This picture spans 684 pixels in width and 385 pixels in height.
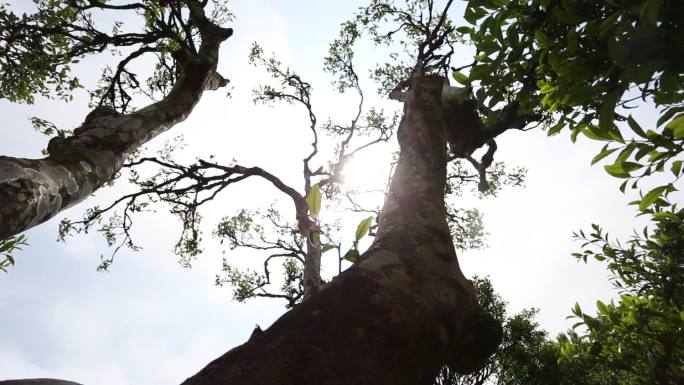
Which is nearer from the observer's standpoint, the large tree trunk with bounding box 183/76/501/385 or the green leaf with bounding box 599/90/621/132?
the large tree trunk with bounding box 183/76/501/385

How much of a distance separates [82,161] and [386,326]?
11.8 feet

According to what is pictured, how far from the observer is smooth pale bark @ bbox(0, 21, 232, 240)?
8.14 feet

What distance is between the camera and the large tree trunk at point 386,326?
0.88 metres

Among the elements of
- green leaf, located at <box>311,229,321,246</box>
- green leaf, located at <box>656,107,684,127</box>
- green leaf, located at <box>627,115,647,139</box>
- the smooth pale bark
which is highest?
the smooth pale bark

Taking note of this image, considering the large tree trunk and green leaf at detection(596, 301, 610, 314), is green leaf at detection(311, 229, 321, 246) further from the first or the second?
green leaf at detection(596, 301, 610, 314)

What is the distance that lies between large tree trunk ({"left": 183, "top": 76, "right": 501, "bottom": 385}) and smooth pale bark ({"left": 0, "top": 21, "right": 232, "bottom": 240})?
8.28ft

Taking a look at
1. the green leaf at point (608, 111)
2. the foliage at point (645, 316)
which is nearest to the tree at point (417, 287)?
the green leaf at point (608, 111)

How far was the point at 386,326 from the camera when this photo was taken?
109 centimetres

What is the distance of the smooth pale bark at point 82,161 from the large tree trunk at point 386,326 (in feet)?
8.28

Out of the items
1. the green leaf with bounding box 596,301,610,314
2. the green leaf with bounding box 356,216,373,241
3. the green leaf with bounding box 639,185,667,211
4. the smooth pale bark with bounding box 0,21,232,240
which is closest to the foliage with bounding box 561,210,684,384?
the green leaf with bounding box 596,301,610,314

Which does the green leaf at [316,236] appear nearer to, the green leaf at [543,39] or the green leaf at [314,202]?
the green leaf at [314,202]

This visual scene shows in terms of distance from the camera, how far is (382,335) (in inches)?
41.8

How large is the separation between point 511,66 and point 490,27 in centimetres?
39

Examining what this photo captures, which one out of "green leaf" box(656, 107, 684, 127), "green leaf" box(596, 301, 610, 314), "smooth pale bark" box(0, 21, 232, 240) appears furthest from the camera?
"green leaf" box(596, 301, 610, 314)
